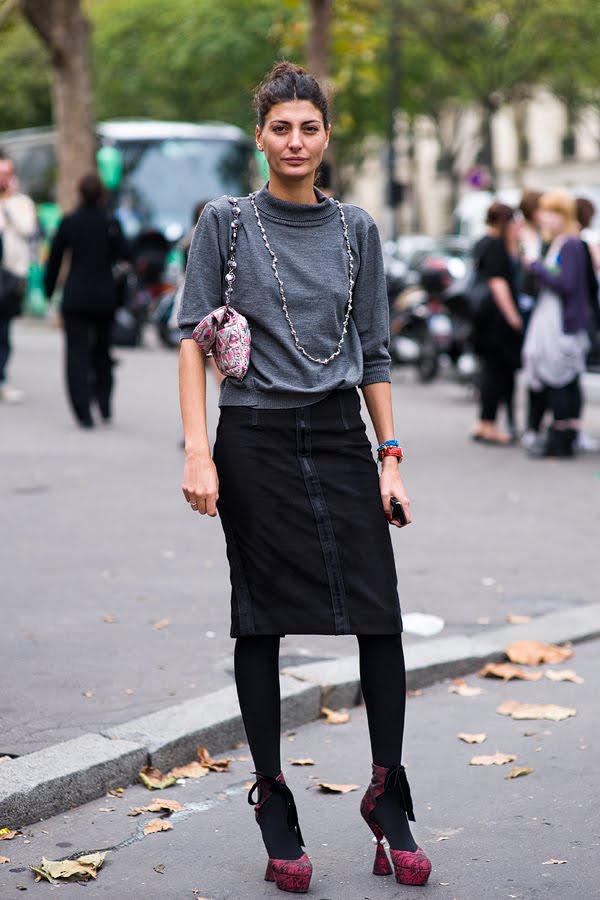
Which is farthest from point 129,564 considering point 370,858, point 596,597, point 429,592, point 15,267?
point 15,267

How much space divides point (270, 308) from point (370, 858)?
1.44 meters

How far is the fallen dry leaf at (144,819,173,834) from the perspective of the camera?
13.7 feet

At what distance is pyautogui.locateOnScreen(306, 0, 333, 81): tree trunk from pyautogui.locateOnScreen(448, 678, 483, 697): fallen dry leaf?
19.0m

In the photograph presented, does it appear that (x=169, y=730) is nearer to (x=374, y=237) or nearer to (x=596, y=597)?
(x=374, y=237)

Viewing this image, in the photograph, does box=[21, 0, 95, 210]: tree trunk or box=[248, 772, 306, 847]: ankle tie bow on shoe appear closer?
box=[248, 772, 306, 847]: ankle tie bow on shoe

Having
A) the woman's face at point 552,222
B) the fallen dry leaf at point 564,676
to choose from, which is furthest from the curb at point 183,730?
the woman's face at point 552,222

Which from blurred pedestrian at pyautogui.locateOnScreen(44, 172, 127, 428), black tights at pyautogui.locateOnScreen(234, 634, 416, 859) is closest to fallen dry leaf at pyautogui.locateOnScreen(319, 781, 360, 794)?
black tights at pyautogui.locateOnScreen(234, 634, 416, 859)

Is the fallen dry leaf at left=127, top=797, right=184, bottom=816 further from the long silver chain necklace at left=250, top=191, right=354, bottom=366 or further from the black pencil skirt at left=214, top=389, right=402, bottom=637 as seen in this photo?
the long silver chain necklace at left=250, top=191, right=354, bottom=366

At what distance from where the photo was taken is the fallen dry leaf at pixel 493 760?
4.75 meters

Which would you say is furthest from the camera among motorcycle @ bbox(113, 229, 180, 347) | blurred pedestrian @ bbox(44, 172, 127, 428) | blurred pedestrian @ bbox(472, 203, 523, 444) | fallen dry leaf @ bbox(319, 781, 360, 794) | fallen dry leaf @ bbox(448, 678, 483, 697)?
motorcycle @ bbox(113, 229, 180, 347)

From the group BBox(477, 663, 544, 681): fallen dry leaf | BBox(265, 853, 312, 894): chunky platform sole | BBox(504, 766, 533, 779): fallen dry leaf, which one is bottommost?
BBox(477, 663, 544, 681): fallen dry leaf

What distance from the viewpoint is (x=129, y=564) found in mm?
7574

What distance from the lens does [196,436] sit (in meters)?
3.65

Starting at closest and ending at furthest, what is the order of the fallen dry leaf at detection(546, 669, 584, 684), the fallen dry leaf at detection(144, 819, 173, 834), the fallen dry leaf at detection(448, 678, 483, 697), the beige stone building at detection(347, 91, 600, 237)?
the fallen dry leaf at detection(144, 819, 173, 834)
the fallen dry leaf at detection(448, 678, 483, 697)
the fallen dry leaf at detection(546, 669, 584, 684)
the beige stone building at detection(347, 91, 600, 237)
